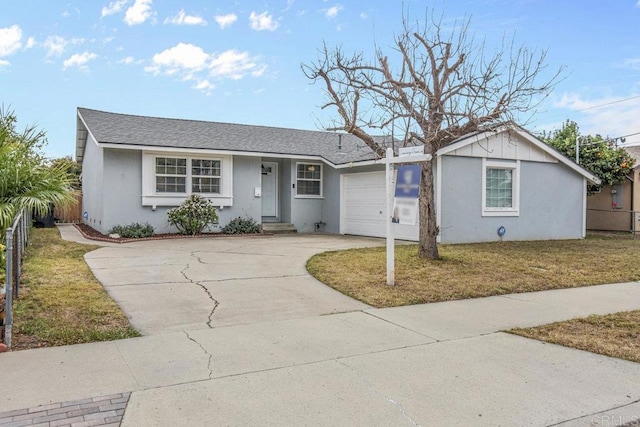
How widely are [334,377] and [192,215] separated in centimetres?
1154

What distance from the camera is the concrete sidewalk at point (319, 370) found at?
3346 millimetres

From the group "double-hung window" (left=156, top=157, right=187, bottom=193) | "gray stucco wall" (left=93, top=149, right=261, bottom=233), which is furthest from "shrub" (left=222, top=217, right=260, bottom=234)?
"double-hung window" (left=156, top=157, right=187, bottom=193)

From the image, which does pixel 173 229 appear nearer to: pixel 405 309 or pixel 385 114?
pixel 385 114

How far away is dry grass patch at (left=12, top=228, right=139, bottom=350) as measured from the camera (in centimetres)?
485

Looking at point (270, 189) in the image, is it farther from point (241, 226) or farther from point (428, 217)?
point (428, 217)

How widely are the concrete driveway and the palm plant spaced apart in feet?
5.29

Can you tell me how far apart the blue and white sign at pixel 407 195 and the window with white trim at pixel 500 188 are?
767 centimetres

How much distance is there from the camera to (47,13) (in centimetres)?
1397

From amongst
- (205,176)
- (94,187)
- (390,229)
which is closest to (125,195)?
(205,176)

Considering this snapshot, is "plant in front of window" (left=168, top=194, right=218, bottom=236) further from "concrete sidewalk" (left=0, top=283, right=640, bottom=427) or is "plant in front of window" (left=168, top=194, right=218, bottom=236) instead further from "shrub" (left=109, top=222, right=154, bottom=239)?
"concrete sidewalk" (left=0, top=283, right=640, bottom=427)

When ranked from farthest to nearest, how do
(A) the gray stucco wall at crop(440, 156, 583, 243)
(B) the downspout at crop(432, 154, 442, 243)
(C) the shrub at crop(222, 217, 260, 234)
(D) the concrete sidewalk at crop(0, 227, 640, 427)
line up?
(C) the shrub at crop(222, 217, 260, 234) → (A) the gray stucco wall at crop(440, 156, 583, 243) → (B) the downspout at crop(432, 154, 442, 243) → (D) the concrete sidewalk at crop(0, 227, 640, 427)

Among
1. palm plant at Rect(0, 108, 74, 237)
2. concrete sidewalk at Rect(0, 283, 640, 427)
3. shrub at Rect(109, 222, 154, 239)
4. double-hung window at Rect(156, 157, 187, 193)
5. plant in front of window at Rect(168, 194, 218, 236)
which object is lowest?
concrete sidewalk at Rect(0, 283, 640, 427)

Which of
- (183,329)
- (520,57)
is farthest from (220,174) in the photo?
(183,329)

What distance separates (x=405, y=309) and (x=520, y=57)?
6.79 m
